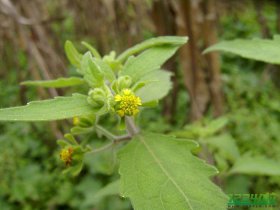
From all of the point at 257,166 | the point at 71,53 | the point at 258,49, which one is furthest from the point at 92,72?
the point at 257,166

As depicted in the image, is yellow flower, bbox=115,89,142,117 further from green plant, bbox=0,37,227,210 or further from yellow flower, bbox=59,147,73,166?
yellow flower, bbox=59,147,73,166

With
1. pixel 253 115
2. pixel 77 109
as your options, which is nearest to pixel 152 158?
pixel 77 109

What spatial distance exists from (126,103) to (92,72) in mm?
109

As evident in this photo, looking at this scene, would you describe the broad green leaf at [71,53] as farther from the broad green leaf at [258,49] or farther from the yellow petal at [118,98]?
the broad green leaf at [258,49]

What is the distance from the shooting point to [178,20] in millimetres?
2193

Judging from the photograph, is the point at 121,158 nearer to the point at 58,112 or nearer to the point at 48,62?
the point at 58,112

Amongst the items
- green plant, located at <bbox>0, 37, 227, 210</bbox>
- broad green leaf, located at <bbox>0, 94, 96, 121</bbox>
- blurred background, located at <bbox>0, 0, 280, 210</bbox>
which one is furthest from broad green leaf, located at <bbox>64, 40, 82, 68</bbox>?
blurred background, located at <bbox>0, 0, 280, 210</bbox>

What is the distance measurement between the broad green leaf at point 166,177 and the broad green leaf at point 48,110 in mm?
137

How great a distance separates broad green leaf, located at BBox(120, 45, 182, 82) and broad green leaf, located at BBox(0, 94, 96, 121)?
13cm

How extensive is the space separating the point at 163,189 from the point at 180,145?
0.13 metres

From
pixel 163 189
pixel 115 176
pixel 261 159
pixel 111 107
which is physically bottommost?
pixel 115 176

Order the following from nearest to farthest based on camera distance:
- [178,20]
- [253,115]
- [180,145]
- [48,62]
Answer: [180,145]
[48,62]
[178,20]
[253,115]

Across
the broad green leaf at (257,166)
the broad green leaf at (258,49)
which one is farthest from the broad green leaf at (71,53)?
the broad green leaf at (257,166)

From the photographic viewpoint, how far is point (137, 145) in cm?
96
